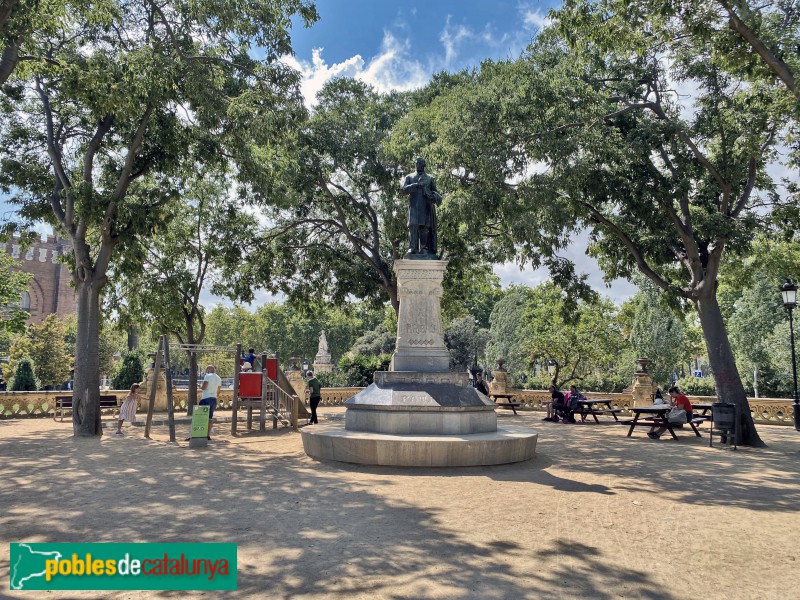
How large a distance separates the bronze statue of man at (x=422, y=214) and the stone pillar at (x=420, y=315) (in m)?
0.70

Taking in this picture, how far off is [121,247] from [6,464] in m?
7.34

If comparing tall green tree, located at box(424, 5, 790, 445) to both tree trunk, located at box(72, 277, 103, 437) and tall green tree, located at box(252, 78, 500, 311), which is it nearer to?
tall green tree, located at box(252, 78, 500, 311)

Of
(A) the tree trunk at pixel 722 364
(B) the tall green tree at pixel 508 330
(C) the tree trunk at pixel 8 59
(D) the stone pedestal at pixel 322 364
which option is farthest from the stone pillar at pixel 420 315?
(B) the tall green tree at pixel 508 330

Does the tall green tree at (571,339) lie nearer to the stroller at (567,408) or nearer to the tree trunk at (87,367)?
the stroller at (567,408)

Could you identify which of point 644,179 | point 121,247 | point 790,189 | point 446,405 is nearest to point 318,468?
point 446,405

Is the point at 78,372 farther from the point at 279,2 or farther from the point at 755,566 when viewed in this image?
the point at 755,566

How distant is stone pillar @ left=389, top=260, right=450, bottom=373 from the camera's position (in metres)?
11.5

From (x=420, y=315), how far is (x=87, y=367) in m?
8.91

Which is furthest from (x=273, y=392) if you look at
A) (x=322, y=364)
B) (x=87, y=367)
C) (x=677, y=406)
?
→ (x=322, y=364)

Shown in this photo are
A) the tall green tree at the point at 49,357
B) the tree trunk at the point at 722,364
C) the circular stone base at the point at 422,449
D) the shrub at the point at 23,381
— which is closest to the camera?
the circular stone base at the point at 422,449

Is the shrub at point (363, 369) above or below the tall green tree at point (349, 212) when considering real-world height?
below

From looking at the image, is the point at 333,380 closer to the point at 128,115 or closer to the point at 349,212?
the point at 349,212

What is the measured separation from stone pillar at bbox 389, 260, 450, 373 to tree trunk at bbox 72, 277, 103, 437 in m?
8.12

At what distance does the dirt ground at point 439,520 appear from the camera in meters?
4.24
